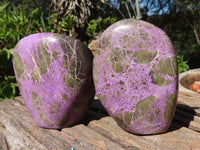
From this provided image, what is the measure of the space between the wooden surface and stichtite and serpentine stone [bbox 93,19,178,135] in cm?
10

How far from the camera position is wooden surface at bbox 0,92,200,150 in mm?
1177

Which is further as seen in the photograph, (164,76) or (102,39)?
(102,39)

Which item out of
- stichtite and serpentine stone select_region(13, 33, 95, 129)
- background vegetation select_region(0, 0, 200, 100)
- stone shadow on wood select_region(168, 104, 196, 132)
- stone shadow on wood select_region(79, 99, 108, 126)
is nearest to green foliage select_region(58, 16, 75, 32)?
background vegetation select_region(0, 0, 200, 100)

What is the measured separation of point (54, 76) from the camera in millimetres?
1327

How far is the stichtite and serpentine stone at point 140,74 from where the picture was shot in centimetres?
121

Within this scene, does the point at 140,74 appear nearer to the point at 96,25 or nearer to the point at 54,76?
the point at 54,76

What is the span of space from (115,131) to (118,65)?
0.51 meters

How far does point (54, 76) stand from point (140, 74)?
2.03 feet

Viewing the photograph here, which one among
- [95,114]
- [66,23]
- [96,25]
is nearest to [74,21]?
[66,23]

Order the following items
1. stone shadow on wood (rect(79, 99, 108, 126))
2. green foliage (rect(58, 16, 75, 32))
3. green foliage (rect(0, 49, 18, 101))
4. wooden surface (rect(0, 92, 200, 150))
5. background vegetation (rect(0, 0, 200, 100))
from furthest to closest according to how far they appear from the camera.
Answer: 1. green foliage (rect(58, 16, 75, 32))
2. background vegetation (rect(0, 0, 200, 100))
3. green foliage (rect(0, 49, 18, 101))
4. stone shadow on wood (rect(79, 99, 108, 126))
5. wooden surface (rect(0, 92, 200, 150))

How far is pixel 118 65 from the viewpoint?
4.12 ft

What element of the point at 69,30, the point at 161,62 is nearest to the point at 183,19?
the point at 69,30

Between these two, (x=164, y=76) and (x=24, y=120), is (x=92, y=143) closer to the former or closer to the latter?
(x=164, y=76)

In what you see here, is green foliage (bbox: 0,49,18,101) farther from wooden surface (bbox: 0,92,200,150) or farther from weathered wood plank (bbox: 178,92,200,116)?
weathered wood plank (bbox: 178,92,200,116)
